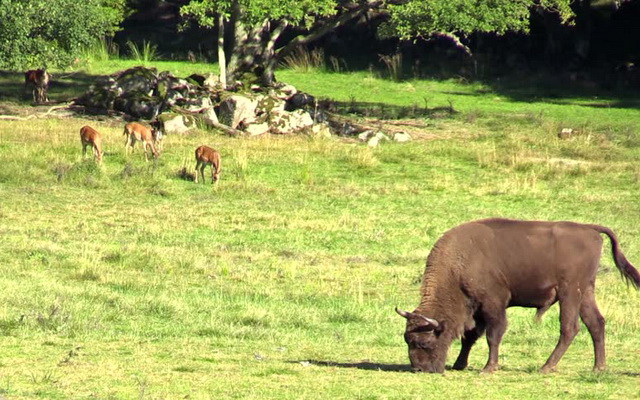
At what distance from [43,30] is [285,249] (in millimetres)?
12593

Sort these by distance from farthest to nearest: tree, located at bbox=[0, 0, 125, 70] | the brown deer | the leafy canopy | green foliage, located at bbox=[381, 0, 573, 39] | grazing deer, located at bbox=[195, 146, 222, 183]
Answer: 1. the leafy canopy
2. green foliage, located at bbox=[381, 0, 573, 39]
3. tree, located at bbox=[0, 0, 125, 70]
4. the brown deer
5. grazing deer, located at bbox=[195, 146, 222, 183]

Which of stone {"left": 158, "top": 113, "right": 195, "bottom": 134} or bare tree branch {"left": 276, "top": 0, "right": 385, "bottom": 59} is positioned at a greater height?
bare tree branch {"left": 276, "top": 0, "right": 385, "bottom": 59}

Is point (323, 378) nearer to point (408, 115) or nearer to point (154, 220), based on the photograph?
point (154, 220)

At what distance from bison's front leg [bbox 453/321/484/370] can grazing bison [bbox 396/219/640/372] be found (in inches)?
7.3

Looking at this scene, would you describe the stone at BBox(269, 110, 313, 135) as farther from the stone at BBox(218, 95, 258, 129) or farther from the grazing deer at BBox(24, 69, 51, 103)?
the grazing deer at BBox(24, 69, 51, 103)

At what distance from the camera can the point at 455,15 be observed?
31781 mm

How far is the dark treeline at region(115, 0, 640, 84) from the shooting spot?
42.3 meters

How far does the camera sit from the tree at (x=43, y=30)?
97.5ft

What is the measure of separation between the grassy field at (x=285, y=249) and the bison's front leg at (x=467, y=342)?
0.35m

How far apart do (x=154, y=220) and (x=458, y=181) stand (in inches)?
294

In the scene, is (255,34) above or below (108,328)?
above

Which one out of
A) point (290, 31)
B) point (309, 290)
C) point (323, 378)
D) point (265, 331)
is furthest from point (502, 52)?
point (323, 378)

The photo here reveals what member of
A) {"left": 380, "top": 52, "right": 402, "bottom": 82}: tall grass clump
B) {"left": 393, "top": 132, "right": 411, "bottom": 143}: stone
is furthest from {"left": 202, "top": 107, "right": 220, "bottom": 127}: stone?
{"left": 380, "top": 52, "right": 402, "bottom": 82}: tall grass clump

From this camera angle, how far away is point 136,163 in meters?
27.5
